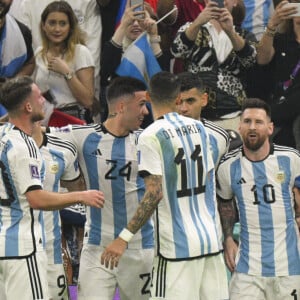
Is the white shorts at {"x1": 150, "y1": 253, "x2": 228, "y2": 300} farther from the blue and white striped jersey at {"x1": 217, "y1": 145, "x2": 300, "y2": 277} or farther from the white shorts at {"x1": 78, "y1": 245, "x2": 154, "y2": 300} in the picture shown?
the white shorts at {"x1": 78, "y1": 245, "x2": 154, "y2": 300}

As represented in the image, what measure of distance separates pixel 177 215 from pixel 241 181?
1028 millimetres

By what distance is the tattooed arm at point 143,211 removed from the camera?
28.8 ft

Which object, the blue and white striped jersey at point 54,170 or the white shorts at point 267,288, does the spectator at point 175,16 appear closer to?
the blue and white striped jersey at point 54,170

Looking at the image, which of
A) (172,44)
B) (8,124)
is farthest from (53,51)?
(8,124)

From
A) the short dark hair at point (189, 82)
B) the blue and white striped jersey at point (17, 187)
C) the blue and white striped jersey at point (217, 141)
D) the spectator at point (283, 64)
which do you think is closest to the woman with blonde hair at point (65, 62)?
the short dark hair at point (189, 82)

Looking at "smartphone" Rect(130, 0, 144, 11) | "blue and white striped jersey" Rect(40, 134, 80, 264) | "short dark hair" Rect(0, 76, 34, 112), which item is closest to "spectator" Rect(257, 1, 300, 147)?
"smartphone" Rect(130, 0, 144, 11)

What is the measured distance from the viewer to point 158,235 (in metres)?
9.09

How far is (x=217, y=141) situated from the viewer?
972 cm

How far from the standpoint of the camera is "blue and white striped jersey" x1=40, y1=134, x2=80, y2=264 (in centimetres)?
978

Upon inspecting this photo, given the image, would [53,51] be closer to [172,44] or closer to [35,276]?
[172,44]

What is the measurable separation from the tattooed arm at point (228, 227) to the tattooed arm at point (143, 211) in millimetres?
1236

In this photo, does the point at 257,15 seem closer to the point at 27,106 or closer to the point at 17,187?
the point at 27,106

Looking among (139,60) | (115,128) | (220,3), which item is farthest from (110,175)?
(220,3)

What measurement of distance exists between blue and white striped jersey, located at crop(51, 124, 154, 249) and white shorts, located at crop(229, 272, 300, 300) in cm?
93
